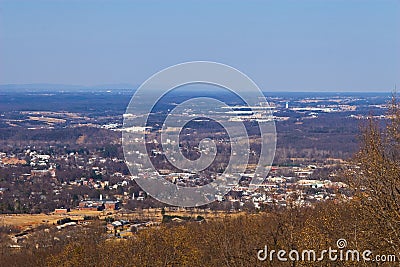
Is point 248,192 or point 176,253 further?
point 248,192

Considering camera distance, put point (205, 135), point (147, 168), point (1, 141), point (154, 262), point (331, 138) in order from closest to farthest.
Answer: point (154, 262) → point (147, 168) → point (205, 135) → point (331, 138) → point (1, 141)

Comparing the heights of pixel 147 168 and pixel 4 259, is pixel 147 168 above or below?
above

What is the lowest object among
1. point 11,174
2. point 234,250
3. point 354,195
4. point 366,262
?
point 11,174

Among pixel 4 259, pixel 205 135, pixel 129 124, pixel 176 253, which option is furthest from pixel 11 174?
pixel 176 253

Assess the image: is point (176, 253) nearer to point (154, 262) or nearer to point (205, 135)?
point (154, 262)

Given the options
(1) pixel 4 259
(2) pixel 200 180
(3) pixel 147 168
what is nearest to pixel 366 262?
(1) pixel 4 259

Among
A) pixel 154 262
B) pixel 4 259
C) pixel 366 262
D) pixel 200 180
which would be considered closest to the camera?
pixel 366 262

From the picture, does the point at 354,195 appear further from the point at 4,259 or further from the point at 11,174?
the point at 11,174

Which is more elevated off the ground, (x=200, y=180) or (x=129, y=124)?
(x=129, y=124)

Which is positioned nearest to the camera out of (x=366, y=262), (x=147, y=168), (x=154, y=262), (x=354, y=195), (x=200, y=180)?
(x=366, y=262)
